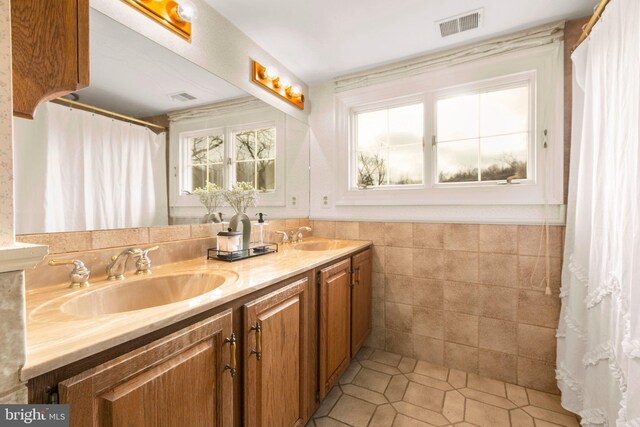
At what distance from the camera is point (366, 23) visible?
1740 millimetres

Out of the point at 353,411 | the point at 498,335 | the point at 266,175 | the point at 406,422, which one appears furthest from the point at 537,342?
the point at 266,175

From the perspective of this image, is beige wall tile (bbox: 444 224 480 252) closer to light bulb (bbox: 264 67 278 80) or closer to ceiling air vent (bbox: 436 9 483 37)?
ceiling air vent (bbox: 436 9 483 37)

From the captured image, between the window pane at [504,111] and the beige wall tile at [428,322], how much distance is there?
1328 mm

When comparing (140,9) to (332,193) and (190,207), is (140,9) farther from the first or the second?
(332,193)

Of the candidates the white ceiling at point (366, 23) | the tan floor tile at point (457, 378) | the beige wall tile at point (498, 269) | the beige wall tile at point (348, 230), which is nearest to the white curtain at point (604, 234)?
the beige wall tile at point (498, 269)

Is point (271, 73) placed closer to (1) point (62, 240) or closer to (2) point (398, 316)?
(1) point (62, 240)

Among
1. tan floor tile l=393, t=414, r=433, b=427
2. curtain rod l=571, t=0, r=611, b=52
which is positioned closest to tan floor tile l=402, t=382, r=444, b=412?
tan floor tile l=393, t=414, r=433, b=427

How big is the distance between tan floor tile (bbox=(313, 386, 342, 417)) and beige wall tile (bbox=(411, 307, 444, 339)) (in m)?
0.76

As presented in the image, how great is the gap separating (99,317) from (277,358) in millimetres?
672

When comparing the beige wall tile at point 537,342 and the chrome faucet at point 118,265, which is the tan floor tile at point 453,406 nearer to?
the beige wall tile at point 537,342

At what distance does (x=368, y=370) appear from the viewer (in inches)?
79.0

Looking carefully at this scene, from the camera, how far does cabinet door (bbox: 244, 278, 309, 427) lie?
3.36 feet

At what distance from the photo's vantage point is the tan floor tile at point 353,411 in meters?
1.53

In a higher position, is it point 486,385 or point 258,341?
point 258,341
